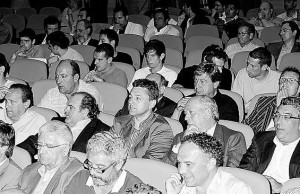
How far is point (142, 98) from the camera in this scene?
13.2 ft

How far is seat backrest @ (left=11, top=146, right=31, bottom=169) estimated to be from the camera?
357 centimetres

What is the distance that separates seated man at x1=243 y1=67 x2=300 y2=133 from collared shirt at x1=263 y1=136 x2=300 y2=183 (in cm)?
78

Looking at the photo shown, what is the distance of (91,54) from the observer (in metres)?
6.85

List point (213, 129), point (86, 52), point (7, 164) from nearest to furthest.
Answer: point (7, 164)
point (213, 129)
point (86, 52)

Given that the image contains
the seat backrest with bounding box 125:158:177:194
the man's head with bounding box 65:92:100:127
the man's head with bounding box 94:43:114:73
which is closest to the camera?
the seat backrest with bounding box 125:158:177:194

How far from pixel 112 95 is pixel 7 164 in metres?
1.72

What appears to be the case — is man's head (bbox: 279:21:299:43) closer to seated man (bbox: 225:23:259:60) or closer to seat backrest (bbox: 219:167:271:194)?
seated man (bbox: 225:23:259:60)

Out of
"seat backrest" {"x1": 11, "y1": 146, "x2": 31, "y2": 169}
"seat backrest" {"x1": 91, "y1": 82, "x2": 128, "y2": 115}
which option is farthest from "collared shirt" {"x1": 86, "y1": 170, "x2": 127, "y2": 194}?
"seat backrest" {"x1": 91, "y1": 82, "x2": 128, "y2": 115}

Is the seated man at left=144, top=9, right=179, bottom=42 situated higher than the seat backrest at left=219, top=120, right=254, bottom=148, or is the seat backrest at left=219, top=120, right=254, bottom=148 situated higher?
the seated man at left=144, top=9, right=179, bottom=42

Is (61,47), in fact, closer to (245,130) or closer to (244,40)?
(244,40)

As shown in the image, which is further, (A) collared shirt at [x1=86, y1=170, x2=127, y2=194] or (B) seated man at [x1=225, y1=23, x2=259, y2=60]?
(B) seated man at [x1=225, y1=23, x2=259, y2=60]

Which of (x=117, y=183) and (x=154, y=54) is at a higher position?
(x=154, y=54)

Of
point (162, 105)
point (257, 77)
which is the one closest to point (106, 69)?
point (162, 105)

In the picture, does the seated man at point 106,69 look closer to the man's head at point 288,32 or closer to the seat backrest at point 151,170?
the man's head at point 288,32
